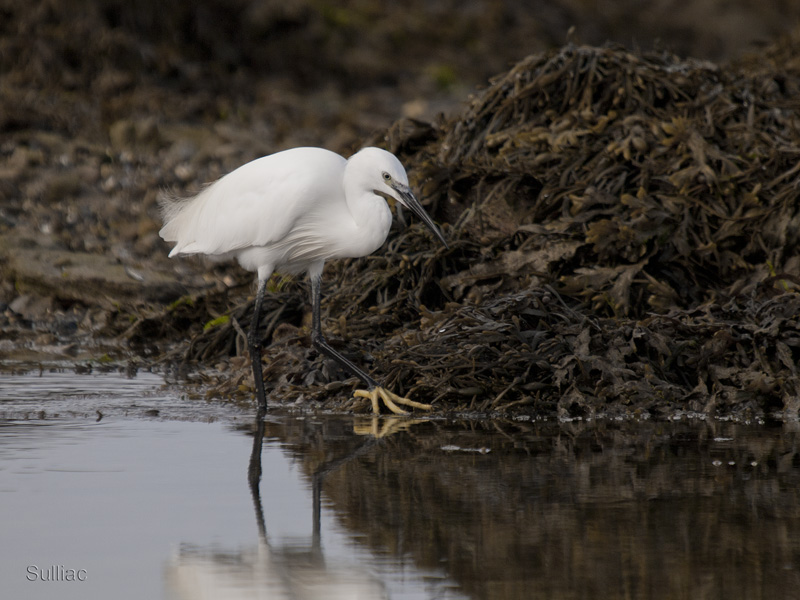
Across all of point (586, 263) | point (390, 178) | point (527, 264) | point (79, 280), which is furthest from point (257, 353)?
point (79, 280)

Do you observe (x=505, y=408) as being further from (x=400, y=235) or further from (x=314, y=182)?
(x=400, y=235)

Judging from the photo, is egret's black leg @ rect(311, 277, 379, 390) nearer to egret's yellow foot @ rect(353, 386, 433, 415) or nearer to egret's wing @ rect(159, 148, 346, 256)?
egret's yellow foot @ rect(353, 386, 433, 415)

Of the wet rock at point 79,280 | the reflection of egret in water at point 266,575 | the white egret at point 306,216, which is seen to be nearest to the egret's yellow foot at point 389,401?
the white egret at point 306,216

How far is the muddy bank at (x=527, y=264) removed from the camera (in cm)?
611

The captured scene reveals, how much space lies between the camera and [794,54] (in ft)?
34.5

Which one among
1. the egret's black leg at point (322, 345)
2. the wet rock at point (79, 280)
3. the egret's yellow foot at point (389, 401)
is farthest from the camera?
the wet rock at point (79, 280)

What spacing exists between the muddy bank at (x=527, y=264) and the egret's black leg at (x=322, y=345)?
108 millimetres

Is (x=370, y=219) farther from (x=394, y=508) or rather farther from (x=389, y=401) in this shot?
(x=394, y=508)

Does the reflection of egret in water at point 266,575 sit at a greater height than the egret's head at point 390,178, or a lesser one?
lesser

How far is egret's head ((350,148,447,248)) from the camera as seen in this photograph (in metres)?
6.11

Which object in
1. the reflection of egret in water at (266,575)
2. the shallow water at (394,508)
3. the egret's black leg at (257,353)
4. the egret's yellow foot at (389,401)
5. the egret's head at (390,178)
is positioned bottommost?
the reflection of egret in water at (266,575)

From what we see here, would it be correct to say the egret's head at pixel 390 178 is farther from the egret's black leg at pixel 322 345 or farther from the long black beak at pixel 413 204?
the egret's black leg at pixel 322 345

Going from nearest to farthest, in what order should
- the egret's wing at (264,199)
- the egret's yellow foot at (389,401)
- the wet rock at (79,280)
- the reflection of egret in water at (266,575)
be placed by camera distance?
the reflection of egret in water at (266,575) < the egret's yellow foot at (389,401) < the egret's wing at (264,199) < the wet rock at (79,280)

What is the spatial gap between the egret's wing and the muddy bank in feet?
2.42
